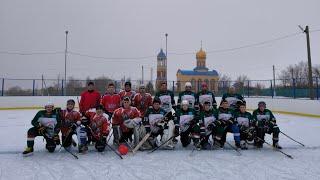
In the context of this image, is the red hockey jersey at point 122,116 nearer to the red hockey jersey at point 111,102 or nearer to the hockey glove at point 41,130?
the red hockey jersey at point 111,102

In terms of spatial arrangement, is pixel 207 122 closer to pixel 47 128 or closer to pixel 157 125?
pixel 157 125

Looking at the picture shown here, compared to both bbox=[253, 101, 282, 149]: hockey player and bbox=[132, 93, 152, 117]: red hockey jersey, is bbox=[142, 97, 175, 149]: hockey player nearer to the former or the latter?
bbox=[132, 93, 152, 117]: red hockey jersey

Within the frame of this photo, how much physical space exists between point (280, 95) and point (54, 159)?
473 inches

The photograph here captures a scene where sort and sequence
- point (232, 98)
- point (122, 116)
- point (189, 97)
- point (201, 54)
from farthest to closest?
point (201, 54)
point (232, 98)
point (189, 97)
point (122, 116)

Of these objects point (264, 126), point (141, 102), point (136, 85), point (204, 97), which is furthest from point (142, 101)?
point (136, 85)

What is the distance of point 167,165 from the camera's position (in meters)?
4.15

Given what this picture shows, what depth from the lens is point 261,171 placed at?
3.89 m

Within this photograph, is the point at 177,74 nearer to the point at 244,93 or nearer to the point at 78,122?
the point at 244,93

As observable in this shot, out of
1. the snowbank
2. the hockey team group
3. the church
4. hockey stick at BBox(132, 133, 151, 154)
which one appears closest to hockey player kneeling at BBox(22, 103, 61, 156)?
the hockey team group

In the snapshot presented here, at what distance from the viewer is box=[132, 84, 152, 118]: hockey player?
228 inches

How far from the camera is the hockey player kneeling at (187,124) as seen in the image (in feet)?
16.9

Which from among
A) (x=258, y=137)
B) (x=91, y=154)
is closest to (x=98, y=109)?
(x=91, y=154)

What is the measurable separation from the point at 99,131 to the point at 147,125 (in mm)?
829

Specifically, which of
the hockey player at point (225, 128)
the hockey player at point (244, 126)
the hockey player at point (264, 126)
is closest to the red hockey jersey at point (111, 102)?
the hockey player at point (225, 128)
